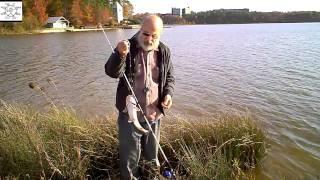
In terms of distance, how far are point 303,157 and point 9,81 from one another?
12.7m

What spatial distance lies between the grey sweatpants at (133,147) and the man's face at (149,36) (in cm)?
80

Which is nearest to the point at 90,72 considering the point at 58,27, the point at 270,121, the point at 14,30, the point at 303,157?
the point at 270,121

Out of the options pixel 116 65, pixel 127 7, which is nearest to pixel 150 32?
pixel 116 65

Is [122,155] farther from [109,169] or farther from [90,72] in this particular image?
[90,72]

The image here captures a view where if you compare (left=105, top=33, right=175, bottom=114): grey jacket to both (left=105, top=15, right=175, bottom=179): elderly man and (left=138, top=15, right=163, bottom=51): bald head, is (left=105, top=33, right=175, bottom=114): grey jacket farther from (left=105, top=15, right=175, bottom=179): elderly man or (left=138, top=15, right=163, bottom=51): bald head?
(left=138, top=15, right=163, bottom=51): bald head

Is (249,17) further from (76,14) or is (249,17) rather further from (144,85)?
(144,85)

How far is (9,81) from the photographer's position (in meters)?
16.0

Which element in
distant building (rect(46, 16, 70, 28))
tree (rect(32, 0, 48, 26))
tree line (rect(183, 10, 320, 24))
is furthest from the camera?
tree line (rect(183, 10, 320, 24))

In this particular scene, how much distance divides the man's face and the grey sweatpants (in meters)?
0.80

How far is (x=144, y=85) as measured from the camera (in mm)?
4262

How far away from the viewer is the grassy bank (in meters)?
4.64

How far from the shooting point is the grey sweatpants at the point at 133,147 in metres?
4.31

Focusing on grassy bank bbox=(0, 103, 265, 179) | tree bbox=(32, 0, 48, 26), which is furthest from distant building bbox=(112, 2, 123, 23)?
Result: tree bbox=(32, 0, 48, 26)

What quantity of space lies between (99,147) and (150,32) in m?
2.04
